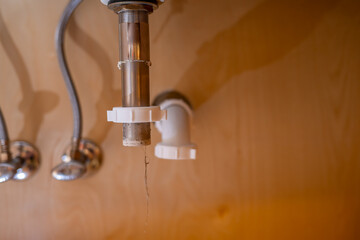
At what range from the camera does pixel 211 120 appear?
55cm

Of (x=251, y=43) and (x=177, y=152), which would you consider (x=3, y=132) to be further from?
(x=251, y=43)

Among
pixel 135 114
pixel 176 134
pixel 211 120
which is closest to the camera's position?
pixel 135 114

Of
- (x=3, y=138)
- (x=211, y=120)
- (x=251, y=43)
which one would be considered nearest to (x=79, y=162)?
(x=3, y=138)

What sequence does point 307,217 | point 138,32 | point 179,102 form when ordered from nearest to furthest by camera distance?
point 138,32
point 179,102
point 307,217

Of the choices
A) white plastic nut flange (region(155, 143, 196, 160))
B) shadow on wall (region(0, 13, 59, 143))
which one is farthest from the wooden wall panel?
white plastic nut flange (region(155, 143, 196, 160))

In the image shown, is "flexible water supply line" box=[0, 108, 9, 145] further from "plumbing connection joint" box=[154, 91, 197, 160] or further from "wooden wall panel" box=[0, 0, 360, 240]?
"plumbing connection joint" box=[154, 91, 197, 160]

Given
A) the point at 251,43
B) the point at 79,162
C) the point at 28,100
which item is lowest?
the point at 79,162

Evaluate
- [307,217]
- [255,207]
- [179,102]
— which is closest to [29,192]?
[179,102]

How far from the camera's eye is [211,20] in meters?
0.52

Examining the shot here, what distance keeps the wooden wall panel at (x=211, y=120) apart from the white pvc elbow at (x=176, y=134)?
7 cm

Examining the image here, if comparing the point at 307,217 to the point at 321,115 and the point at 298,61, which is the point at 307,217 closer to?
the point at 321,115

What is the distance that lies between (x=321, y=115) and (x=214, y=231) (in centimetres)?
33

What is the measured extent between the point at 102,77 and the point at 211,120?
0.23 meters

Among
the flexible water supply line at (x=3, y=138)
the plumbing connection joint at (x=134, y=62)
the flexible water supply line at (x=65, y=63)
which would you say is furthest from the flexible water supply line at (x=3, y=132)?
the plumbing connection joint at (x=134, y=62)
